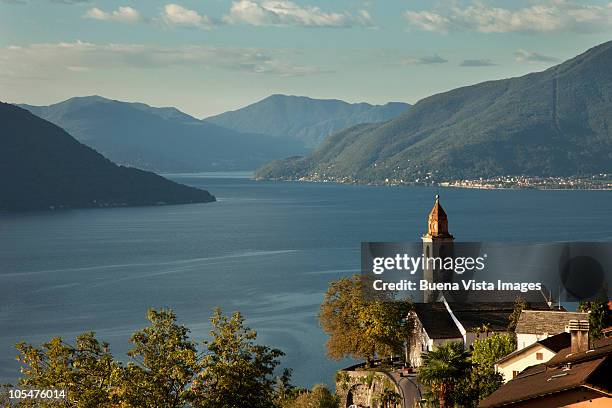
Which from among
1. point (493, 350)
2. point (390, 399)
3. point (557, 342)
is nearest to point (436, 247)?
point (390, 399)

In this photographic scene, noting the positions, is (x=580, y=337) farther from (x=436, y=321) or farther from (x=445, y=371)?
(x=436, y=321)

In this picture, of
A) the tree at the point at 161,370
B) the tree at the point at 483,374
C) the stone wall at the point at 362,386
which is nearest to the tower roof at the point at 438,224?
the stone wall at the point at 362,386

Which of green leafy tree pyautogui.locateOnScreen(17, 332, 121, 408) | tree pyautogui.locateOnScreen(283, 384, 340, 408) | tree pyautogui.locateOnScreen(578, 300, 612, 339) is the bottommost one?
tree pyautogui.locateOnScreen(283, 384, 340, 408)

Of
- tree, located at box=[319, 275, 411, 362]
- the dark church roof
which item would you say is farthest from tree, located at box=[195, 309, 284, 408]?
tree, located at box=[319, 275, 411, 362]

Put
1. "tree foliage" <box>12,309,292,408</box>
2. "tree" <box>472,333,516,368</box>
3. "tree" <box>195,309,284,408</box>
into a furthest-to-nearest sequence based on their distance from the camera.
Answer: "tree" <box>472,333,516,368</box>
"tree" <box>195,309,284,408</box>
"tree foliage" <box>12,309,292,408</box>

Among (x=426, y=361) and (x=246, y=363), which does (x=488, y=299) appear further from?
(x=246, y=363)

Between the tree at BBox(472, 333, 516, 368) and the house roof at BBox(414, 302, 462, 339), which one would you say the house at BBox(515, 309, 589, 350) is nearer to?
the tree at BBox(472, 333, 516, 368)

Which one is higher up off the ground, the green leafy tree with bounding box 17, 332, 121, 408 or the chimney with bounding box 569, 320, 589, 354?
the chimney with bounding box 569, 320, 589, 354

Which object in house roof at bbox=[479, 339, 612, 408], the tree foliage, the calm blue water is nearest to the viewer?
house roof at bbox=[479, 339, 612, 408]
